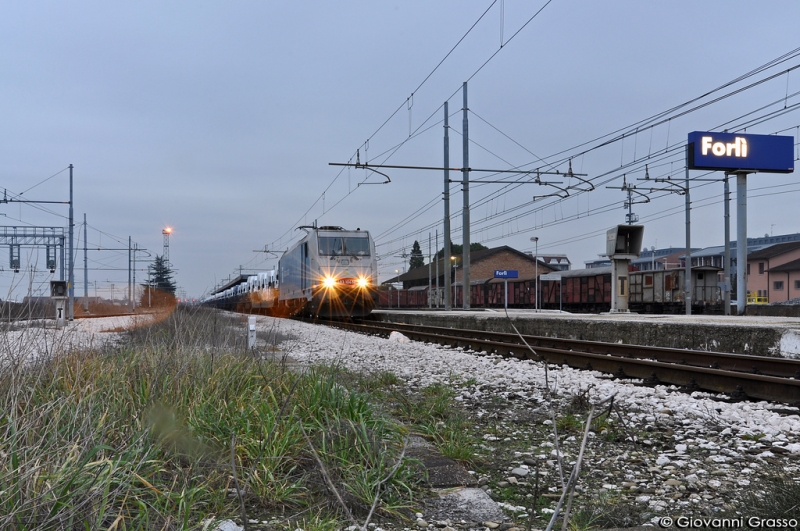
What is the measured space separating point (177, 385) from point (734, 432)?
4.55m

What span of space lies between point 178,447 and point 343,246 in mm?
20942

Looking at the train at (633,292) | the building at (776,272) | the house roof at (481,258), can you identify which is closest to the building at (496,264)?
the house roof at (481,258)

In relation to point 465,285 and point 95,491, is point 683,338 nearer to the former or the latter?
point 95,491

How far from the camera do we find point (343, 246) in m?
24.7

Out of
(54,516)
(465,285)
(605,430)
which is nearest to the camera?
(54,516)

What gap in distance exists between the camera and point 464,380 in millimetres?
8734

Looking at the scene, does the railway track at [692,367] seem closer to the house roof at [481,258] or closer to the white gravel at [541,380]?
the white gravel at [541,380]

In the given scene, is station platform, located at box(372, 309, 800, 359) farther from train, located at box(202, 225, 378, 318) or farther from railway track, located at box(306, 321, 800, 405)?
train, located at box(202, 225, 378, 318)

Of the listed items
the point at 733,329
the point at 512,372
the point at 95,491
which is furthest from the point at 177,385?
the point at 733,329

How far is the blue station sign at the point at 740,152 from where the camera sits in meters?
22.0

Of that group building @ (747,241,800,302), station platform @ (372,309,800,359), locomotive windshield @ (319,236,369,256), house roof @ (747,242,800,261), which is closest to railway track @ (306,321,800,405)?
station platform @ (372,309,800,359)

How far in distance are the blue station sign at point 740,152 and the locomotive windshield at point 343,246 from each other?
1211cm

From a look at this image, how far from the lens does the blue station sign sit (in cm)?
2202

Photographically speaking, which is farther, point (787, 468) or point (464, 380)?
point (464, 380)
